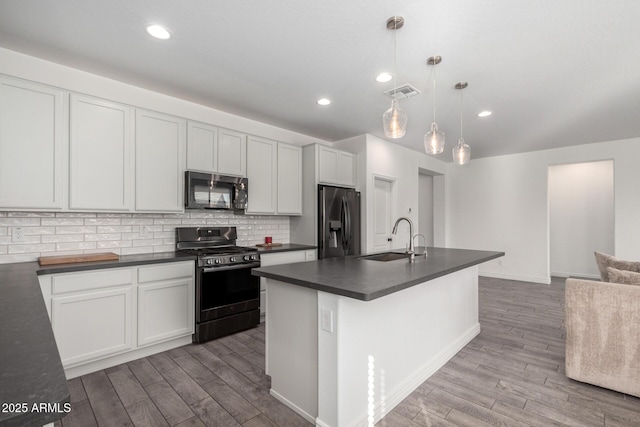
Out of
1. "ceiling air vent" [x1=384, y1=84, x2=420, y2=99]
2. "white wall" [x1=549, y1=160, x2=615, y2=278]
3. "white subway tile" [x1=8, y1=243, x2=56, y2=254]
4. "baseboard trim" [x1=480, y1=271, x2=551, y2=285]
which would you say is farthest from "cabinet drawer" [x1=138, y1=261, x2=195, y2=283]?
"white wall" [x1=549, y1=160, x2=615, y2=278]

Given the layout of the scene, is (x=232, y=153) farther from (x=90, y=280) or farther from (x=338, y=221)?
(x=90, y=280)

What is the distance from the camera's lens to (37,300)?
138 centimetres

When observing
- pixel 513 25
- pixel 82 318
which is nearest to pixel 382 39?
pixel 513 25

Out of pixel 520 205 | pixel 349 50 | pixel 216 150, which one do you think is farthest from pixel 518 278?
pixel 216 150

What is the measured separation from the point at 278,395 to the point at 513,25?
10.0 ft

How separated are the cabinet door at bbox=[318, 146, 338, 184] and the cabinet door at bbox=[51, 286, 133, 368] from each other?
8.87 ft

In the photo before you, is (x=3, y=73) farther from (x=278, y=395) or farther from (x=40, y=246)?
(x=278, y=395)

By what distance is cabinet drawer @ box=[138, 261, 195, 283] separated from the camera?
284 cm

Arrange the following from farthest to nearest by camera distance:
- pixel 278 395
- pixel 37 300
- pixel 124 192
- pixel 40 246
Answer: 1. pixel 124 192
2. pixel 40 246
3. pixel 278 395
4. pixel 37 300

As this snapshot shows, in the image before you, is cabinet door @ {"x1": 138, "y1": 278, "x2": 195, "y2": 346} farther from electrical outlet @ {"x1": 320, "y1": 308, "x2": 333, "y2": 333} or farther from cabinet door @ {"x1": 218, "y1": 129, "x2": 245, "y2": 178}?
electrical outlet @ {"x1": 320, "y1": 308, "x2": 333, "y2": 333}

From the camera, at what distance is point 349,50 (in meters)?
2.53

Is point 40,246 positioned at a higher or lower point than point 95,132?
lower

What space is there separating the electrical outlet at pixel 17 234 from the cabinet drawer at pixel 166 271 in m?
0.96

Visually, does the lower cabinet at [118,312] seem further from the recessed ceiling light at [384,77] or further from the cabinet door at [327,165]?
the recessed ceiling light at [384,77]
